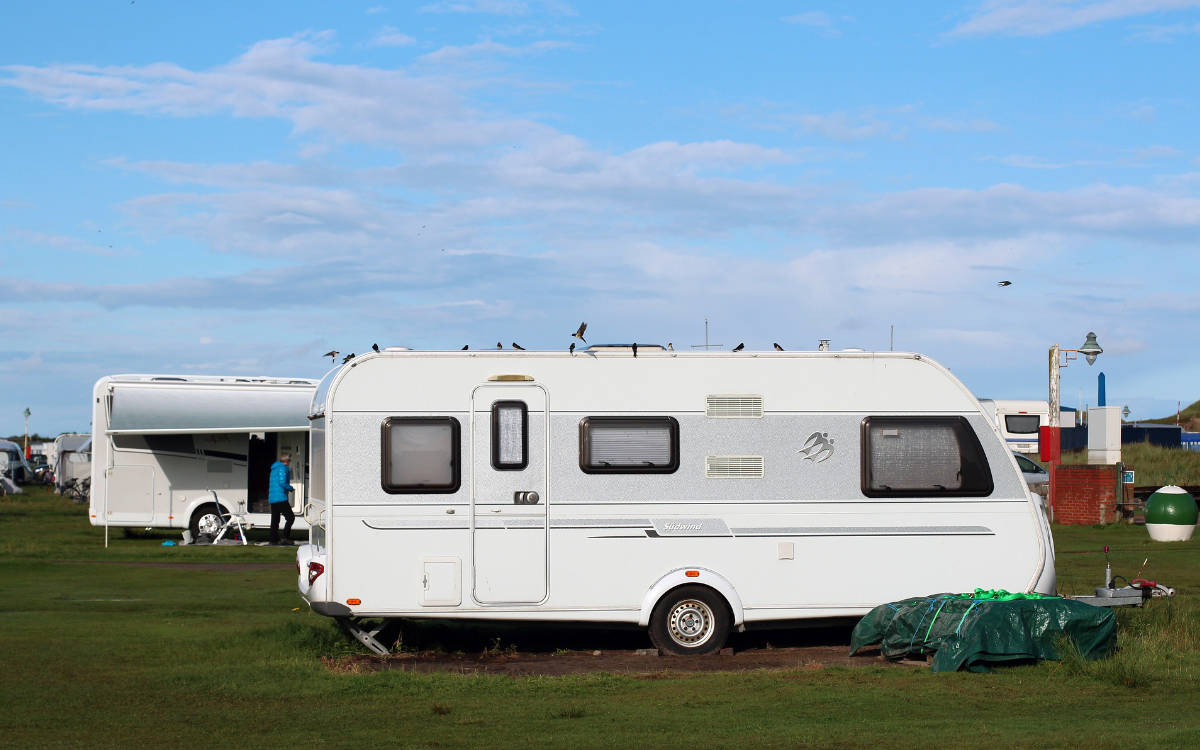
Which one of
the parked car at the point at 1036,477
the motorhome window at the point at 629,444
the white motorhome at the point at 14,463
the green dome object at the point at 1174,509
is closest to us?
the motorhome window at the point at 629,444

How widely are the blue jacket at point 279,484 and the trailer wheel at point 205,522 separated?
2.17 meters

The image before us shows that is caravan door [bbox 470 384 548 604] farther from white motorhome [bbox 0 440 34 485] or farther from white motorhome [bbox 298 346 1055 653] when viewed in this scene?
white motorhome [bbox 0 440 34 485]

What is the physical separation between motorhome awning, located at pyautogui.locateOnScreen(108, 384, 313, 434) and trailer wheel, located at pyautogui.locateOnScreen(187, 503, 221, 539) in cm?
194

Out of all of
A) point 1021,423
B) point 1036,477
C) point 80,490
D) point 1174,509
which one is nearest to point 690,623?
point 1174,509

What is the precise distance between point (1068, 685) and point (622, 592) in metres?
3.67

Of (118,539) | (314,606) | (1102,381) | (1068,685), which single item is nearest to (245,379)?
(118,539)

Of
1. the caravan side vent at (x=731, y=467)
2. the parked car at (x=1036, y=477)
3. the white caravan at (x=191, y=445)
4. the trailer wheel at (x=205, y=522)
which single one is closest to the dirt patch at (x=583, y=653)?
the caravan side vent at (x=731, y=467)

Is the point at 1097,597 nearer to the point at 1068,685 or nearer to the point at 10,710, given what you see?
the point at 1068,685

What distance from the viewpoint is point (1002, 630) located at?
1062 centimetres

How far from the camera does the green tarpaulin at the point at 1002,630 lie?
10570 mm

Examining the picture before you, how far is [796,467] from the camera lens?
11789mm

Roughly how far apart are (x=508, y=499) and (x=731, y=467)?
198 centimetres

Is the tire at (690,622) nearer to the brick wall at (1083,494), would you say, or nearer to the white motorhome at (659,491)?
the white motorhome at (659,491)

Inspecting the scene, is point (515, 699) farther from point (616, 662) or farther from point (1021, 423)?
point (1021, 423)
